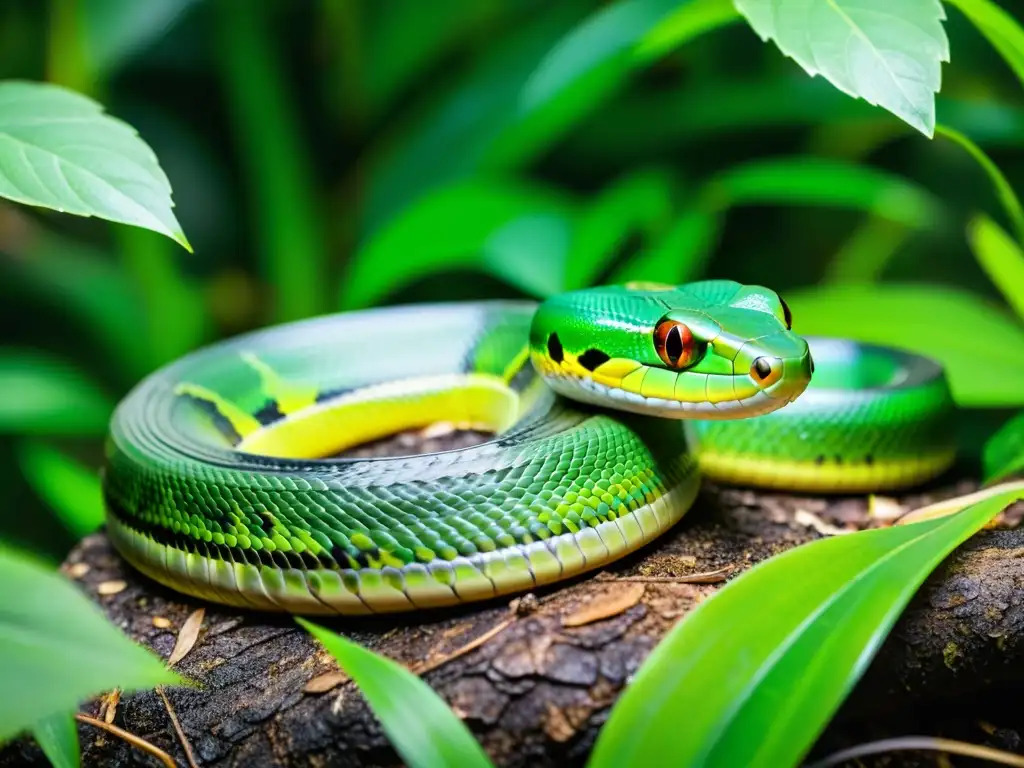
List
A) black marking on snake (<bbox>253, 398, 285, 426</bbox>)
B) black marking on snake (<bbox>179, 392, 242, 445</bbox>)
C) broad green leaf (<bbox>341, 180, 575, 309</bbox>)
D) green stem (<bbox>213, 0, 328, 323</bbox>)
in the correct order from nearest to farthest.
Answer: black marking on snake (<bbox>179, 392, 242, 445</bbox>) → black marking on snake (<bbox>253, 398, 285, 426</bbox>) → broad green leaf (<bbox>341, 180, 575, 309</bbox>) → green stem (<bbox>213, 0, 328, 323</bbox>)

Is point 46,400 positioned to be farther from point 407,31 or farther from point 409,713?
point 409,713

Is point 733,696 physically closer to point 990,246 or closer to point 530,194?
point 990,246

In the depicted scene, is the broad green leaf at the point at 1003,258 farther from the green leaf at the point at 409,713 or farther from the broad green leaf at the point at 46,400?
the broad green leaf at the point at 46,400

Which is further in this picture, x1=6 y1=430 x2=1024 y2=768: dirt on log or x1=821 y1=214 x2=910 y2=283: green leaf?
x1=821 y1=214 x2=910 y2=283: green leaf

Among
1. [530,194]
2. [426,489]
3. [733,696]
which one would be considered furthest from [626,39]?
[733,696]

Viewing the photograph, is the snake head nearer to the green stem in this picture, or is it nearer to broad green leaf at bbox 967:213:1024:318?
broad green leaf at bbox 967:213:1024:318

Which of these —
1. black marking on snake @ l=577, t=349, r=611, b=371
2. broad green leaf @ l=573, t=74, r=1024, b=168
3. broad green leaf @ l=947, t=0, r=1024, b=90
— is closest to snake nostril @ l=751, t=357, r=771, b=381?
black marking on snake @ l=577, t=349, r=611, b=371
